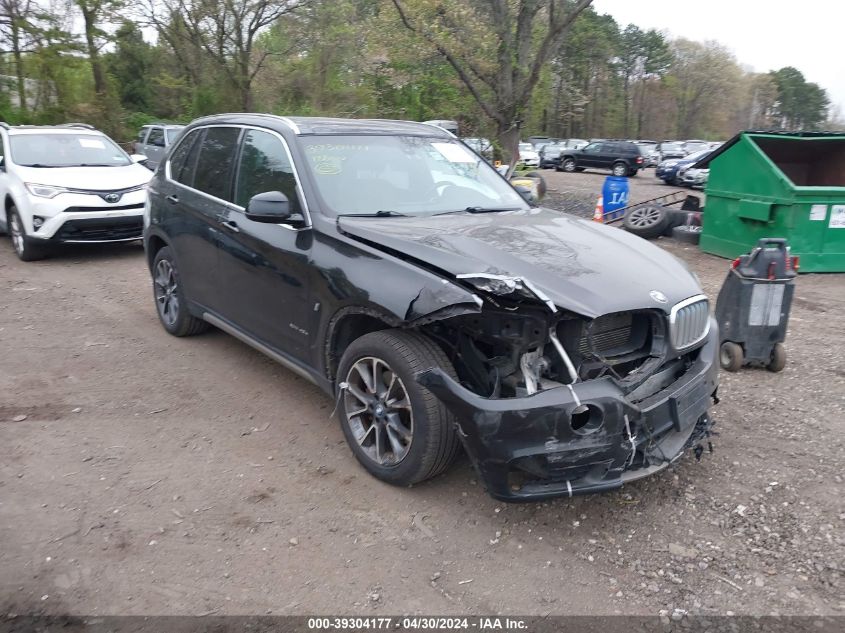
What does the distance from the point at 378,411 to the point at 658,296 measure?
5.11 feet

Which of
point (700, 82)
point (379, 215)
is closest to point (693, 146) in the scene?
point (700, 82)

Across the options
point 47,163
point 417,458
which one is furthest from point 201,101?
point 417,458

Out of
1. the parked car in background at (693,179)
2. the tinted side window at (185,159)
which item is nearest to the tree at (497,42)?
the parked car in background at (693,179)

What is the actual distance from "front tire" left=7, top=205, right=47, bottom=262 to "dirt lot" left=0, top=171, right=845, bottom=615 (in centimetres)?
460

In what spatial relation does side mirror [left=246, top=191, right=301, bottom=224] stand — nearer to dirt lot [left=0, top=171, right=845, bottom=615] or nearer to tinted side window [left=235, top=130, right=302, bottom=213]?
tinted side window [left=235, top=130, right=302, bottom=213]

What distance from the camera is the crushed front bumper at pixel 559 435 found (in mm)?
2988

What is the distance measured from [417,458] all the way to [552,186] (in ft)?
74.4

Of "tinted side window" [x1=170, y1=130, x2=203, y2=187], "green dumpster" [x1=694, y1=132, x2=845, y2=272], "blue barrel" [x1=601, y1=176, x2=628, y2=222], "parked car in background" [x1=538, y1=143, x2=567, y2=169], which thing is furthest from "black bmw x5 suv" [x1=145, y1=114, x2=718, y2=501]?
"parked car in background" [x1=538, y1=143, x2=567, y2=169]

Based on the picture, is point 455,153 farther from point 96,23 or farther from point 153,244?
point 96,23

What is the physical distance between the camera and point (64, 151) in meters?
9.91

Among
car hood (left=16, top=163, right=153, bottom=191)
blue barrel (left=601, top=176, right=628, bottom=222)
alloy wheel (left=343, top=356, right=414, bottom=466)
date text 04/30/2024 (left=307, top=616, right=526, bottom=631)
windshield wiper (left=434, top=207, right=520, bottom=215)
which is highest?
windshield wiper (left=434, top=207, right=520, bottom=215)

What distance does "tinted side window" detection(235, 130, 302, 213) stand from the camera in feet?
14.4

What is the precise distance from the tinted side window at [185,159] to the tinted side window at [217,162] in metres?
0.11

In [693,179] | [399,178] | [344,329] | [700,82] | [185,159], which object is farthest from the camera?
[700,82]
